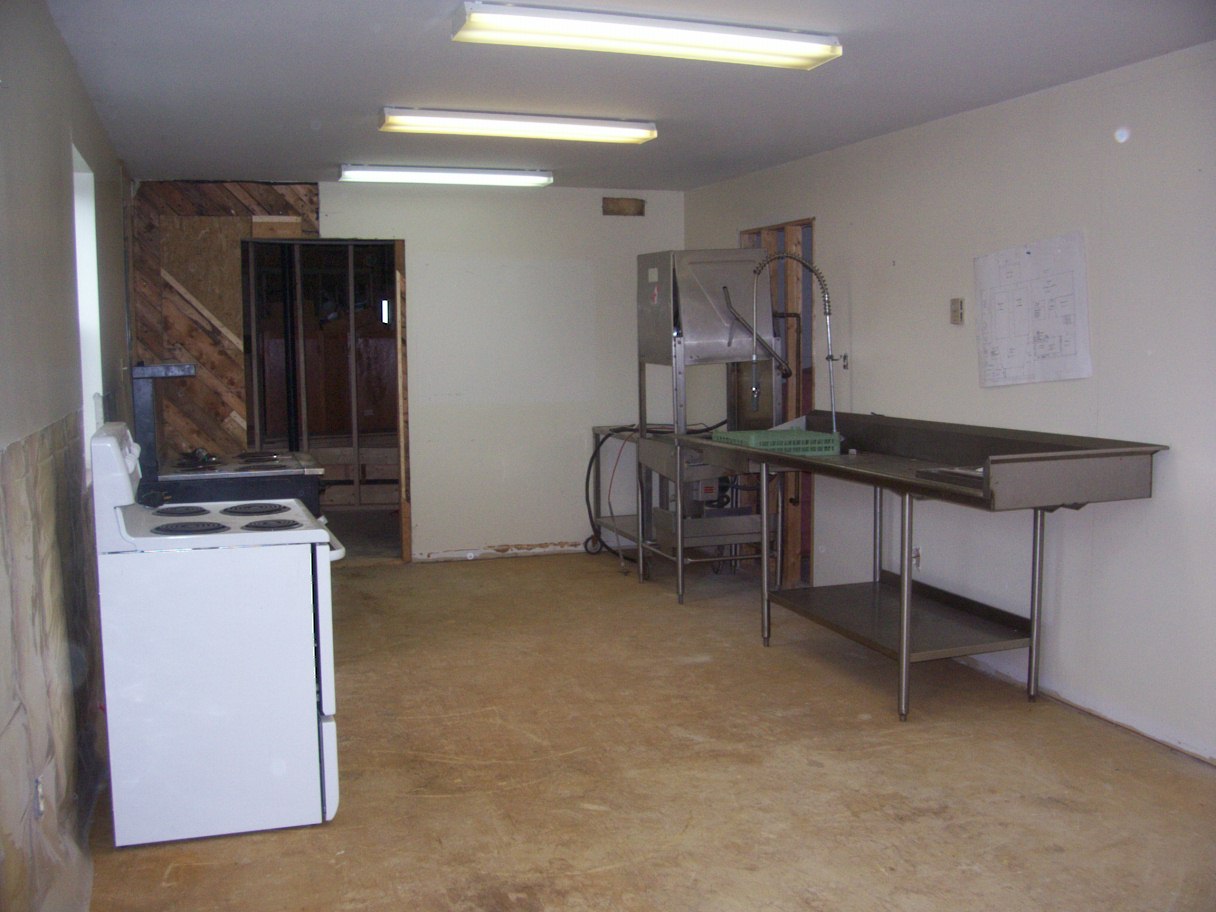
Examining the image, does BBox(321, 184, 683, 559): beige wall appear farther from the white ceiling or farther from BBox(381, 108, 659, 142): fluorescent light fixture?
BBox(381, 108, 659, 142): fluorescent light fixture

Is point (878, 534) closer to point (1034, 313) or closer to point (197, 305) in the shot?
point (1034, 313)

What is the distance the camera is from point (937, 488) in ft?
11.9

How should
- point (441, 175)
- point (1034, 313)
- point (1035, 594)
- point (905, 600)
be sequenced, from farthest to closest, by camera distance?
point (441, 175)
point (1034, 313)
point (1035, 594)
point (905, 600)

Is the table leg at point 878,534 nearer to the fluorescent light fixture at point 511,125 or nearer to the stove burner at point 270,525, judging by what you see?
the fluorescent light fixture at point 511,125

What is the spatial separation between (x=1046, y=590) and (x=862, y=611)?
749 mm

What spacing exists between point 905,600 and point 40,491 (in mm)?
2819

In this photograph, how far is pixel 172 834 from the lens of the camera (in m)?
3.03

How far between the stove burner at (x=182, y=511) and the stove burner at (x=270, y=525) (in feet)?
0.92

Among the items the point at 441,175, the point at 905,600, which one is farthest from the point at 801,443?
the point at 441,175

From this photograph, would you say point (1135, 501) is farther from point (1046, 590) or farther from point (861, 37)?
point (861, 37)

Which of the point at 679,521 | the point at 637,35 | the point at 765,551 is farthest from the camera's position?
the point at 679,521

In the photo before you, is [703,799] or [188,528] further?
[703,799]

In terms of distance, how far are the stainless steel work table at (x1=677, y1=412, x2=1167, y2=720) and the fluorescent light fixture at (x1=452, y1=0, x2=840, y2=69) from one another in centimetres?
147

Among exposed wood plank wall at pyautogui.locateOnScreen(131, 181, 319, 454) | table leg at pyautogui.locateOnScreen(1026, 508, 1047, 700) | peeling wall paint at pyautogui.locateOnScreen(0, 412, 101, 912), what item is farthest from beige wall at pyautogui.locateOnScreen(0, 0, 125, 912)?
table leg at pyautogui.locateOnScreen(1026, 508, 1047, 700)
